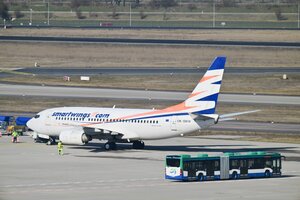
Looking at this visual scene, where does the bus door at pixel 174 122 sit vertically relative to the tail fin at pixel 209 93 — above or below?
below

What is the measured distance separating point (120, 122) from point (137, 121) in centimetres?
204

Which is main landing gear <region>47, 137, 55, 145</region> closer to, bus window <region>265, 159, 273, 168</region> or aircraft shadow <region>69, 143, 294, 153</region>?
aircraft shadow <region>69, 143, 294, 153</region>

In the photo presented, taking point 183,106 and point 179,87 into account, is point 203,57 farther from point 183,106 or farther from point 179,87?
point 183,106

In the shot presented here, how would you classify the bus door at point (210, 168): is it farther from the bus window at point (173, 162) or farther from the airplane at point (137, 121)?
the airplane at point (137, 121)

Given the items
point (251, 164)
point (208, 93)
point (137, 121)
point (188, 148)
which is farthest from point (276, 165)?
point (188, 148)

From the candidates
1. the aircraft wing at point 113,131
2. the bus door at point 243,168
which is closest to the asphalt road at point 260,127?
the aircraft wing at point 113,131

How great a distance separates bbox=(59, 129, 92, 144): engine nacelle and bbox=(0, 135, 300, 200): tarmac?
1178mm

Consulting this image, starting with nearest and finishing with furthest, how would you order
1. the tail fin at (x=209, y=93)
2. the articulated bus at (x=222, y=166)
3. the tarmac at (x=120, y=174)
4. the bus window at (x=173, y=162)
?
the tarmac at (x=120, y=174), the bus window at (x=173, y=162), the articulated bus at (x=222, y=166), the tail fin at (x=209, y=93)

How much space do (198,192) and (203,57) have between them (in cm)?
11878

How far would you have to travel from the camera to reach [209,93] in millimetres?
90000

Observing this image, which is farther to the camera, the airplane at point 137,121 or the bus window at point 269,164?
the airplane at point 137,121

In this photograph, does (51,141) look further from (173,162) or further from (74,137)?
(173,162)

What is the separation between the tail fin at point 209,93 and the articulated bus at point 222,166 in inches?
586

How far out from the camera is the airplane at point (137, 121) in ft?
295
